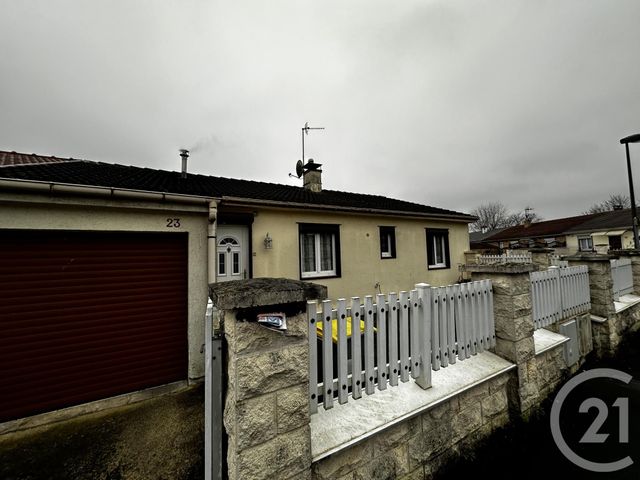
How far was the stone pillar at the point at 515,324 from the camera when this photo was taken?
294cm

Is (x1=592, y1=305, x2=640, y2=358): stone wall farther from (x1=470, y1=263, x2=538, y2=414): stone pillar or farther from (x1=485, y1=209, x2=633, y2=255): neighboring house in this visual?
(x1=485, y1=209, x2=633, y2=255): neighboring house

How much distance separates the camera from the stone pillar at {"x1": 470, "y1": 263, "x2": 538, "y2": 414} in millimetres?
2938

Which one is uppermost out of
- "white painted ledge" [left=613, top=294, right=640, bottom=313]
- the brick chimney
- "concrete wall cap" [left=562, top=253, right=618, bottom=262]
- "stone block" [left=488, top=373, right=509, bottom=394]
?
the brick chimney

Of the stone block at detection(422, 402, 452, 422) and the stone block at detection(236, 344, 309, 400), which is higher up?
the stone block at detection(236, 344, 309, 400)

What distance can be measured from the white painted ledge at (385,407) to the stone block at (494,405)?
0.28 meters

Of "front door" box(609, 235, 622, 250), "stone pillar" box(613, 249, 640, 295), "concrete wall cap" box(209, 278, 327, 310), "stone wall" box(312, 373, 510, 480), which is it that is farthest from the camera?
"front door" box(609, 235, 622, 250)

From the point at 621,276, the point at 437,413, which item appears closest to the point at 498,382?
the point at 437,413

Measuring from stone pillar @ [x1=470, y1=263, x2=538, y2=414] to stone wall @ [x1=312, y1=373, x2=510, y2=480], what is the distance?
8.3 inches

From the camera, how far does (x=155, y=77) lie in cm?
810

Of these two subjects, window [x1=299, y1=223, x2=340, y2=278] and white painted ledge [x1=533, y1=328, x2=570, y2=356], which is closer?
white painted ledge [x1=533, y1=328, x2=570, y2=356]

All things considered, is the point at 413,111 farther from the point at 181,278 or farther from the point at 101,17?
the point at 181,278

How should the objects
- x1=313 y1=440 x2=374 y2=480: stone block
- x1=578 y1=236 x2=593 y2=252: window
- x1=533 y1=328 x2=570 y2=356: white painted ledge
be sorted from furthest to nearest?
x1=578 y1=236 x2=593 y2=252: window, x1=533 y1=328 x2=570 y2=356: white painted ledge, x1=313 y1=440 x2=374 y2=480: stone block

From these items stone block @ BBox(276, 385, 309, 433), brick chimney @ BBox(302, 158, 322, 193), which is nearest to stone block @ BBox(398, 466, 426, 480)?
stone block @ BBox(276, 385, 309, 433)

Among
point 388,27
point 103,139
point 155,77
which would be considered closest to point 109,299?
point 155,77
